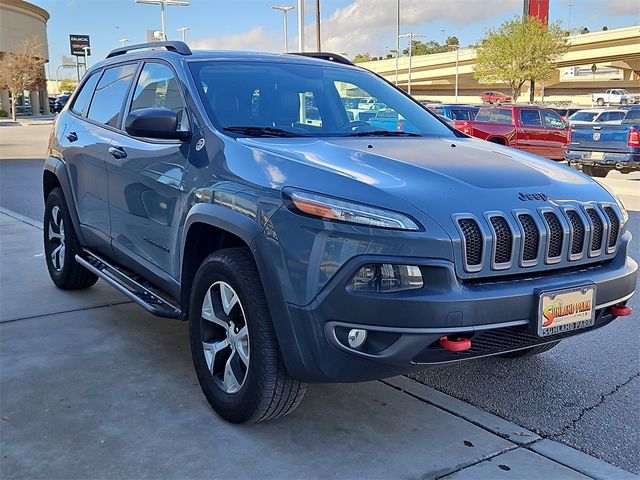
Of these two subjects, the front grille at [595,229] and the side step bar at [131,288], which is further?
the side step bar at [131,288]

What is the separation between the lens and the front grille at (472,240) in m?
2.69

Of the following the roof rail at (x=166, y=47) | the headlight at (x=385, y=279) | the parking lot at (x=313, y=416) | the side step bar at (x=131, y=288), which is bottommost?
the parking lot at (x=313, y=416)

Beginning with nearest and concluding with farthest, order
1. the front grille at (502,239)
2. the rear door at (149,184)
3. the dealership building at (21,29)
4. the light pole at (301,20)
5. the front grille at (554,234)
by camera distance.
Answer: the front grille at (502,239)
the front grille at (554,234)
the rear door at (149,184)
the light pole at (301,20)
the dealership building at (21,29)

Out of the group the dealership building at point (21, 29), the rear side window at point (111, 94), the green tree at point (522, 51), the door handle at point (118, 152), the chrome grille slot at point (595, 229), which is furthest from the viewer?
the dealership building at point (21, 29)

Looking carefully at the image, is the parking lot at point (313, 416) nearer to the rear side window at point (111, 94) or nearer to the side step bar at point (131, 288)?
the side step bar at point (131, 288)

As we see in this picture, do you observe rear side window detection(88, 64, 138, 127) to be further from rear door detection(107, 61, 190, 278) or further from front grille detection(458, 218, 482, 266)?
front grille detection(458, 218, 482, 266)

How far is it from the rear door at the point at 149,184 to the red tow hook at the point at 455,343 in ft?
5.26

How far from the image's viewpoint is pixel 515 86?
5497 cm

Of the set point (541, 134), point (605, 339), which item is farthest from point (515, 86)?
point (605, 339)

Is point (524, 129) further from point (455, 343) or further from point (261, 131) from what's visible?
point (455, 343)

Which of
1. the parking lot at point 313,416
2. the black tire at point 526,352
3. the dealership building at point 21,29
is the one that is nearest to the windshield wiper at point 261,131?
the parking lot at point 313,416

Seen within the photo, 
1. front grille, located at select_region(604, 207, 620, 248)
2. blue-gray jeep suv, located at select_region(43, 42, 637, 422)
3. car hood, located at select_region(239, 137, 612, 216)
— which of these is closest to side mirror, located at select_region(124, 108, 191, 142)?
blue-gray jeep suv, located at select_region(43, 42, 637, 422)

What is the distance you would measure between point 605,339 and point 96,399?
3345mm

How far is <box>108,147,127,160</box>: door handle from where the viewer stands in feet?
14.0
